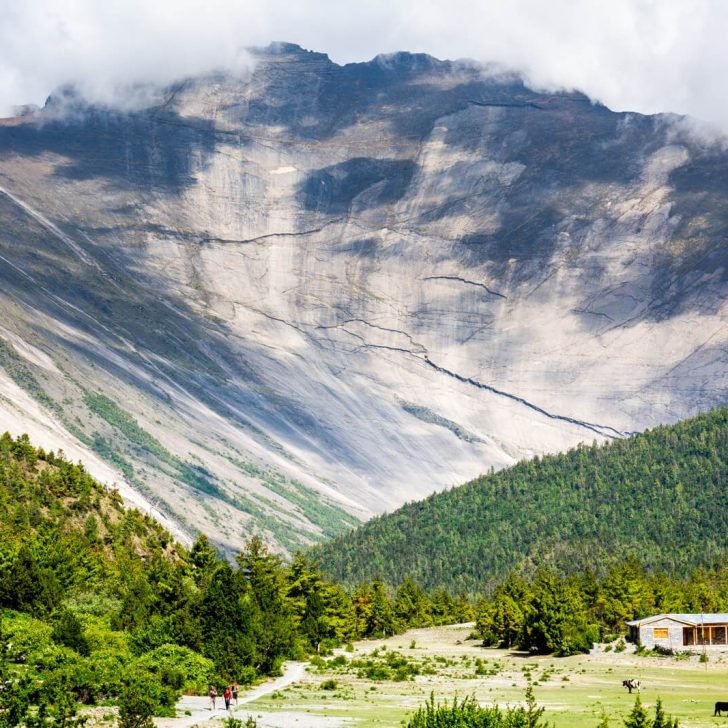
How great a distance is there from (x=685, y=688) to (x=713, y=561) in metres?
108

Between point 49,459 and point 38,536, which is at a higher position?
point 49,459

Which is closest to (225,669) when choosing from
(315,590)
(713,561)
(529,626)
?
(315,590)

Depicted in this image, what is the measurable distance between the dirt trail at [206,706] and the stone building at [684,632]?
4011 centimetres

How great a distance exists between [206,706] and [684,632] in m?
62.5

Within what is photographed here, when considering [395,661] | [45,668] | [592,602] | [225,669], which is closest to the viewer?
[45,668]

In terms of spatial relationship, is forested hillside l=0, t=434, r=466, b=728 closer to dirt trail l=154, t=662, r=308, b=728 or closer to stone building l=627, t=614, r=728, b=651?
dirt trail l=154, t=662, r=308, b=728

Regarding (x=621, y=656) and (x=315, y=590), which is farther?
(x=315, y=590)

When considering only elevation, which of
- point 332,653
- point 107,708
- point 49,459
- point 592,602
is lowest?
point 107,708

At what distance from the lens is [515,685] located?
92312 mm

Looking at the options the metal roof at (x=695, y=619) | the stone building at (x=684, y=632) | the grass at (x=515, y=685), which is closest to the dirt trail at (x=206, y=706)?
the grass at (x=515, y=685)

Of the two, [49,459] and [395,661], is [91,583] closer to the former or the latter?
[395,661]

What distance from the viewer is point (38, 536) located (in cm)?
9775

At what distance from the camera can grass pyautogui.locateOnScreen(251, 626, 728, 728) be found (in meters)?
73.9

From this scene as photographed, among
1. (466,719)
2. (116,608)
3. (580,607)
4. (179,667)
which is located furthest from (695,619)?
(466,719)
